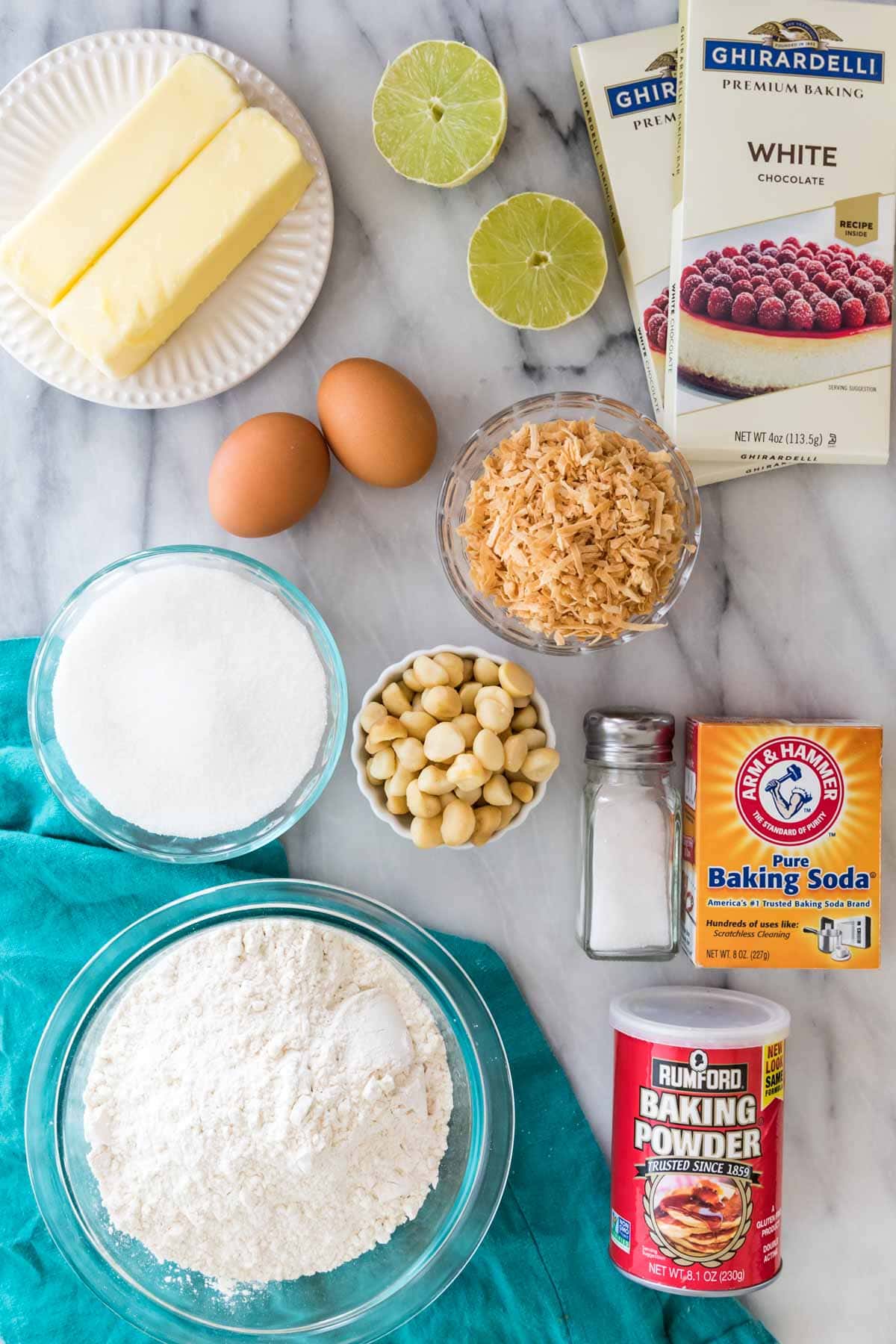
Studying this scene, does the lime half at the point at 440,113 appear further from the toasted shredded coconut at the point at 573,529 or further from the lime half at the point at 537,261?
the toasted shredded coconut at the point at 573,529

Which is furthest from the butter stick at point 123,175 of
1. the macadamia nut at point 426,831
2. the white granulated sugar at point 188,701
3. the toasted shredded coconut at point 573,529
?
the macadamia nut at point 426,831

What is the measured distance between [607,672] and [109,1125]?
2.50 feet

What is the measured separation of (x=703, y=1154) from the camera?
1.04 metres

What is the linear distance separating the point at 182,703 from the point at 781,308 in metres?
0.81

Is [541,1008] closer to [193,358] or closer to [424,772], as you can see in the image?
[424,772]

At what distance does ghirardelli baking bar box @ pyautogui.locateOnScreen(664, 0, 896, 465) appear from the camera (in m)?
1.11

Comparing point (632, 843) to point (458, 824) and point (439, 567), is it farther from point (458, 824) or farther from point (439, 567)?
point (439, 567)

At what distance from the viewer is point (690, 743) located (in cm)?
114

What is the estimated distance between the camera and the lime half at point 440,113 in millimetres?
1104

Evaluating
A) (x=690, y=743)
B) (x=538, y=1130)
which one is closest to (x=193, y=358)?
(x=690, y=743)

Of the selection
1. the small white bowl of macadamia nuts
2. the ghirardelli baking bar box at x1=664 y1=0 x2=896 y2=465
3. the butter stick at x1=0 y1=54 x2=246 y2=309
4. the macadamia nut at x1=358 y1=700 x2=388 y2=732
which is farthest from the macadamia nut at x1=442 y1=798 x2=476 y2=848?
the butter stick at x1=0 y1=54 x2=246 y2=309

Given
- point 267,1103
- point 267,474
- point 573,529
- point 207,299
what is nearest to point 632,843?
point 573,529

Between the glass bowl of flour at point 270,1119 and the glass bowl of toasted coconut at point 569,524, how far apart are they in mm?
404

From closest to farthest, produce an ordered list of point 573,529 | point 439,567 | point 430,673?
point 573,529, point 430,673, point 439,567
